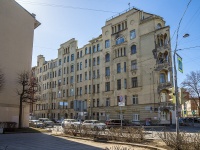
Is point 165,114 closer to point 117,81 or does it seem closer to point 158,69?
point 158,69

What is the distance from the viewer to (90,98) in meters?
60.6

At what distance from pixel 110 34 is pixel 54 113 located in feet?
103

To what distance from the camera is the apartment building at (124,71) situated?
45.7 metres

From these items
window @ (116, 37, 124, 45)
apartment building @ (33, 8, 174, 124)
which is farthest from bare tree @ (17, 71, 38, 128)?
window @ (116, 37, 124, 45)

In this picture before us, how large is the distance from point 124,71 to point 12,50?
81.3 feet

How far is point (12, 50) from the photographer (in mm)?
34875

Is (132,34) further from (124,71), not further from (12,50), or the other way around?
(12,50)

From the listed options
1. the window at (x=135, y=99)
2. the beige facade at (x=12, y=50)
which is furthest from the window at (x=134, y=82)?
the beige facade at (x=12, y=50)

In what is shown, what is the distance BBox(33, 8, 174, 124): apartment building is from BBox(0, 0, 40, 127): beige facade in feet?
24.4

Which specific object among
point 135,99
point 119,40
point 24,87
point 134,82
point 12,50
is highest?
point 119,40

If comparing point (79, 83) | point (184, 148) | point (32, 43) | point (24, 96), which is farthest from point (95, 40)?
point (184, 148)

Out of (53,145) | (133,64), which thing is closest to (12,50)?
(53,145)

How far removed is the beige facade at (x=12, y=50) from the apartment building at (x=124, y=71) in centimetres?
744

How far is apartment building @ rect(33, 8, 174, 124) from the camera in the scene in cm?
4566
